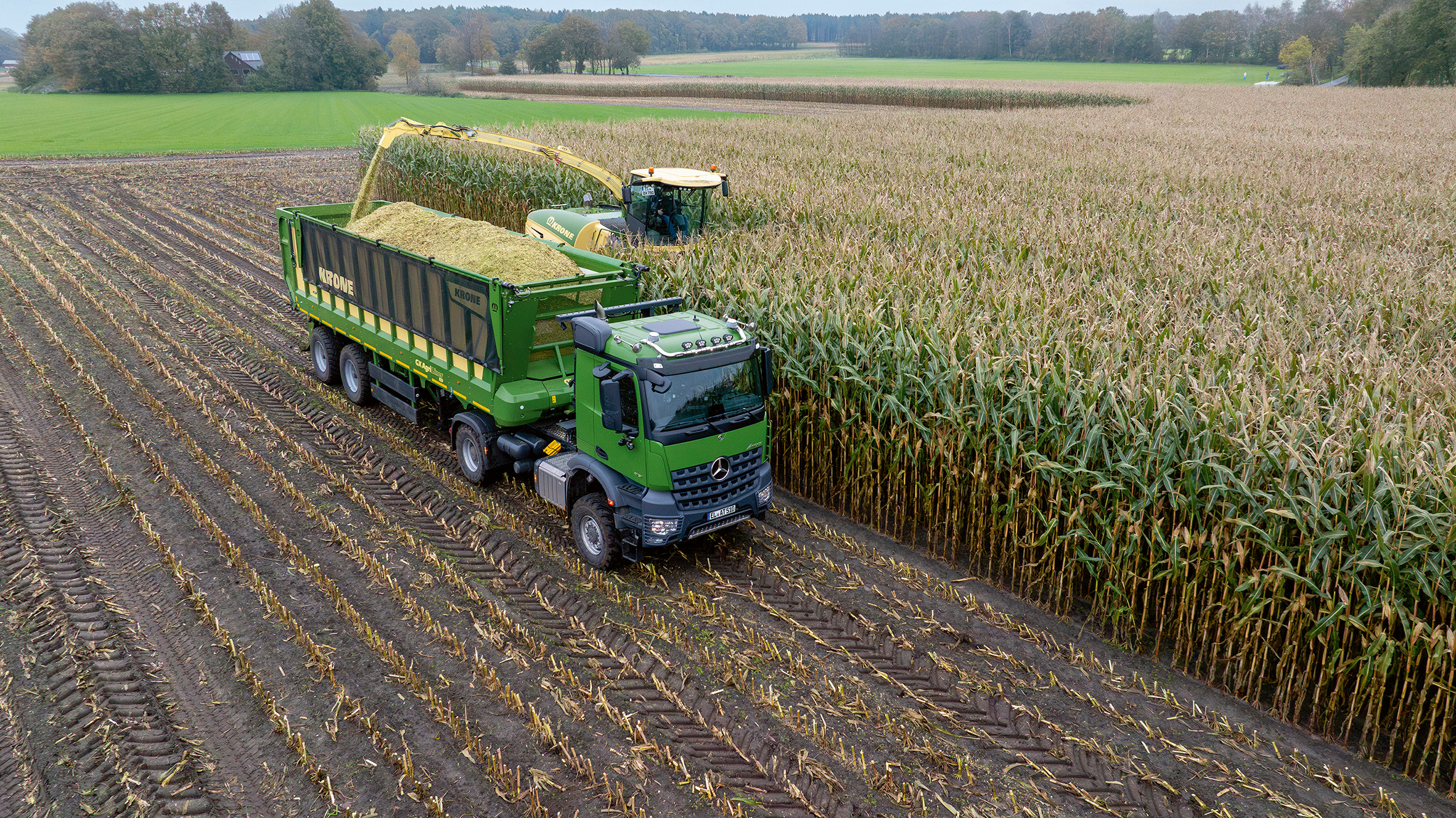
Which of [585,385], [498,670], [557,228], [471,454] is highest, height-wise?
[557,228]

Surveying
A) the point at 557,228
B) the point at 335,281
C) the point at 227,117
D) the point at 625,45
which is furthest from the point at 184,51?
the point at 335,281

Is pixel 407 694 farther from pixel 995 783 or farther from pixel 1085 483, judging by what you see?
pixel 1085 483

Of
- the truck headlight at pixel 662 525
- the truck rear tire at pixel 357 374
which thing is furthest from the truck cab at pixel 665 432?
the truck rear tire at pixel 357 374

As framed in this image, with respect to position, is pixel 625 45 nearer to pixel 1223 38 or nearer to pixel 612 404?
pixel 1223 38

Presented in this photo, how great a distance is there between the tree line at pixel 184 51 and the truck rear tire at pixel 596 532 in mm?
85585

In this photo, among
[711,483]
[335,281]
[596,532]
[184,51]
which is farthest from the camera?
[184,51]

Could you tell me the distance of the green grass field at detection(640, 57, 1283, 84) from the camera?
96500 mm

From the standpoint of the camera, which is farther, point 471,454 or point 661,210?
point 661,210

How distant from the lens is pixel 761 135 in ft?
97.3

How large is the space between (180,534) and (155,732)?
3170 mm

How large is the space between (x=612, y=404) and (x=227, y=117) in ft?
198

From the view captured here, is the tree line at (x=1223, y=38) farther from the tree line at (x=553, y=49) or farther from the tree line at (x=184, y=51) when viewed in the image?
the tree line at (x=184, y=51)

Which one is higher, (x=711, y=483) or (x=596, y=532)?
(x=711, y=483)

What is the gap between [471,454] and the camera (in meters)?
10.1
